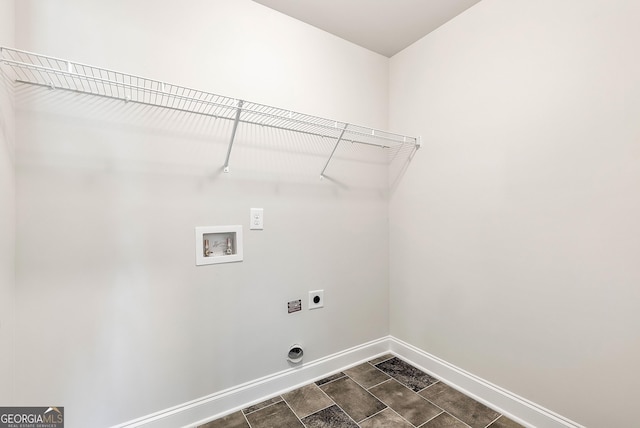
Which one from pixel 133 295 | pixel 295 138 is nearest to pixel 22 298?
pixel 133 295

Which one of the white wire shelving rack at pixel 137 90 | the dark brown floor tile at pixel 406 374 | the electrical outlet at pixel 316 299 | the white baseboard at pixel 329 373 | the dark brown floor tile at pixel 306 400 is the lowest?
the dark brown floor tile at pixel 406 374

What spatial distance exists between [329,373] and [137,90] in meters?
2.08

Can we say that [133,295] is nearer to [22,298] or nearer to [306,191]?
[22,298]

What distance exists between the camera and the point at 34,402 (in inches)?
46.7

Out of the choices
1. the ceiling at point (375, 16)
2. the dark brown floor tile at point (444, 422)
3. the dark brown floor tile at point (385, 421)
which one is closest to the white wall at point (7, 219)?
the ceiling at point (375, 16)

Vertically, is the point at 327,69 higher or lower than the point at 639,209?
higher

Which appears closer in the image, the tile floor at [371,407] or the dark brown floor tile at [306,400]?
the tile floor at [371,407]

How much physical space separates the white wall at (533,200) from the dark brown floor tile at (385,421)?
0.57 meters

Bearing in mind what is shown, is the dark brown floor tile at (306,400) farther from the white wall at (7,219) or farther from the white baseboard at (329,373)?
the white wall at (7,219)

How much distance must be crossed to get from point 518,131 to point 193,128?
177 cm

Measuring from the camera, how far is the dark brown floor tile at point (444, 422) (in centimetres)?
146

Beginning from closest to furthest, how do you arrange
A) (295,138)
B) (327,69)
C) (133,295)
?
(133,295) < (295,138) < (327,69)

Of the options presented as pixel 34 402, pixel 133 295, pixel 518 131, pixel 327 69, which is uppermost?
pixel 327 69

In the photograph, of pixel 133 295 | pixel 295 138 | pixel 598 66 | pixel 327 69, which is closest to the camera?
pixel 598 66
